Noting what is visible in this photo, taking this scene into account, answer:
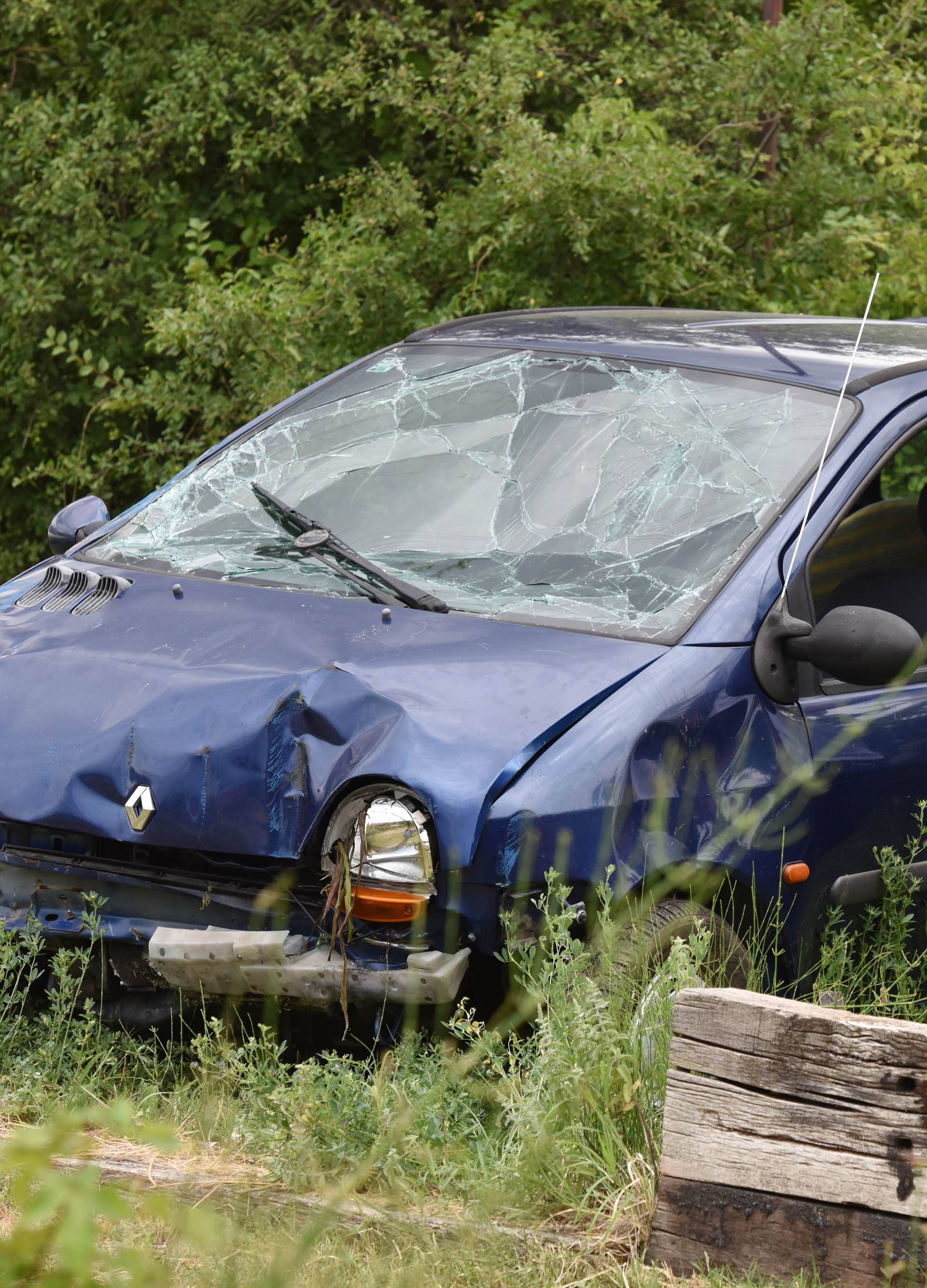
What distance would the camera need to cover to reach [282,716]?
10.1ft

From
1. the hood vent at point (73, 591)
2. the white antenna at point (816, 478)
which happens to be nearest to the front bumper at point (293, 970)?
the hood vent at point (73, 591)

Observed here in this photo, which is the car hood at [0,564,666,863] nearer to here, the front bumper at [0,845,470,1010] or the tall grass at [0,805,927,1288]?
the front bumper at [0,845,470,1010]

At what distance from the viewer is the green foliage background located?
25.4ft

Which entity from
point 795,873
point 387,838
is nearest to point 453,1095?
point 387,838

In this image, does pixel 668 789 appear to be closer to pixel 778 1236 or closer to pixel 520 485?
pixel 778 1236

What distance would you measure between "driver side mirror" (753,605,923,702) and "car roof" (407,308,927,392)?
2.77ft

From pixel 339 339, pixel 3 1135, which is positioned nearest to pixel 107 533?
pixel 3 1135

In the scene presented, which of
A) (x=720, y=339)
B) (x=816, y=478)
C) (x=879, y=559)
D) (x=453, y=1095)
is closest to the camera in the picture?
(x=453, y=1095)

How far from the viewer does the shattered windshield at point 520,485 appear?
3570 millimetres

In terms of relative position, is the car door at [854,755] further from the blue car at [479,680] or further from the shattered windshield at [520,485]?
the shattered windshield at [520,485]

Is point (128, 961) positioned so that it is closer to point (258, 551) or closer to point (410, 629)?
point (410, 629)

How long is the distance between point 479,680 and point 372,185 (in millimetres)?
5662

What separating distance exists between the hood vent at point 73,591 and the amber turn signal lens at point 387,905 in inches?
46.2

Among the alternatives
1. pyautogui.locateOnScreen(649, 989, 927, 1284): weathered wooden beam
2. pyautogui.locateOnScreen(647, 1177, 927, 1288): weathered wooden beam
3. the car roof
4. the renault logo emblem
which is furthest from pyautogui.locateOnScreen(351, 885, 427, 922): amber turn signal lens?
the car roof
